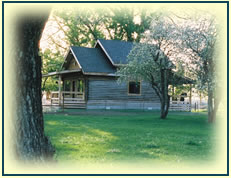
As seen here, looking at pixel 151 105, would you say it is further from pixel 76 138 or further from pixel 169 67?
pixel 76 138

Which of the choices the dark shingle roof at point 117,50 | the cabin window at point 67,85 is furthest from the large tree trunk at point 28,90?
the cabin window at point 67,85

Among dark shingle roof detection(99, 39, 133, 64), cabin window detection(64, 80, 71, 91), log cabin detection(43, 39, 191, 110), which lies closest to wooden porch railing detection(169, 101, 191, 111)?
log cabin detection(43, 39, 191, 110)

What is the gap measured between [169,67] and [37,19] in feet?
52.0

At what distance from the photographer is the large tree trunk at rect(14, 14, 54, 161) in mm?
5758

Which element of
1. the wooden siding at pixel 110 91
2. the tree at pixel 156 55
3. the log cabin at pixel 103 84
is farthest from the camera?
the wooden siding at pixel 110 91

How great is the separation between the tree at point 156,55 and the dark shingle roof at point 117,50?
10121 mm

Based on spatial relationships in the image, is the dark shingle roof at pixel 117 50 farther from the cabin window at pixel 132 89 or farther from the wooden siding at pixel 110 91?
the cabin window at pixel 132 89

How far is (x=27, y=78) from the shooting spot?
581 cm

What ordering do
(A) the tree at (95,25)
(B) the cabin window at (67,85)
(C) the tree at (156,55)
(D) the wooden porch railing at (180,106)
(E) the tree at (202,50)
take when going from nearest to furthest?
1. (E) the tree at (202,50)
2. (C) the tree at (156,55)
3. (D) the wooden porch railing at (180,106)
4. (B) the cabin window at (67,85)
5. (A) the tree at (95,25)

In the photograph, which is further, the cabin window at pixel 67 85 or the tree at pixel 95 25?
the tree at pixel 95 25

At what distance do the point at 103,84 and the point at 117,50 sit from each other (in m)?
4.47

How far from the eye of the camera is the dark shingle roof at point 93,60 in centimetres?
3041

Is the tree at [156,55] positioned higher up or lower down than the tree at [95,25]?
lower down

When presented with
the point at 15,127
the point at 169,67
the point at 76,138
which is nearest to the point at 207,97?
the point at 169,67
